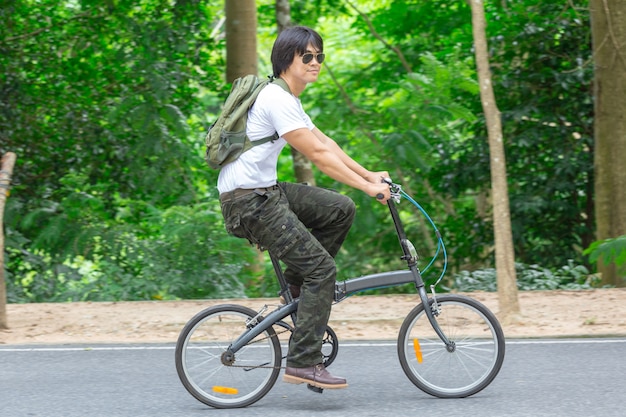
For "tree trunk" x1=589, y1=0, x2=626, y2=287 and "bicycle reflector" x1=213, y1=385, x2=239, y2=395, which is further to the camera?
"tree trunk" x1=589, y1=0, x2=626, y2=287

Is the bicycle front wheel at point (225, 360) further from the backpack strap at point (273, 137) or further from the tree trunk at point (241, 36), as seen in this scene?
the tree trunk at point (241, 36)

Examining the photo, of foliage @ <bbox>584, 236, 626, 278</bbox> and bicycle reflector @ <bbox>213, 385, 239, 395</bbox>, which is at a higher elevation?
foliage @ <bbox>584, 236, 626, 278</bbox>

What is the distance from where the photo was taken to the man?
5410 millimetres

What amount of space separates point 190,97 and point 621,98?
6834mm

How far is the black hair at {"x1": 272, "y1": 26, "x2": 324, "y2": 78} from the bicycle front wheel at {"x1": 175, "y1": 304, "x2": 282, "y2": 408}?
1.52 metres

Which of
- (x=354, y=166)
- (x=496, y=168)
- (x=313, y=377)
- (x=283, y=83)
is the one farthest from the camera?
(x=496, y=168)

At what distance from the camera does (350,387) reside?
628 centimetres

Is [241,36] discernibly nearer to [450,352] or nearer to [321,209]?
[321,209]

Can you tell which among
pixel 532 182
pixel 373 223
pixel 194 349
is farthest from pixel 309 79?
pixel 532 182

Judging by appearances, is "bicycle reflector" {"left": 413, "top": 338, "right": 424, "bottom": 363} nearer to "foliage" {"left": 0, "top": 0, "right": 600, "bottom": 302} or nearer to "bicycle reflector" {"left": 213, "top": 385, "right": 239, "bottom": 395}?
"bicycle reflector" {"left": 213, "top": 385, "right": 239, "bottom": 395}

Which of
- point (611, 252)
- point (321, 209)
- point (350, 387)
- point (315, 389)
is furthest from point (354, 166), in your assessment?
point (611, 252)

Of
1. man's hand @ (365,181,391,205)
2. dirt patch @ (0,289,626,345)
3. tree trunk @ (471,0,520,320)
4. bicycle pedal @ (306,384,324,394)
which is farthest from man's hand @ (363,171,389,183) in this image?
tree trunk @ (471,0,520,320)

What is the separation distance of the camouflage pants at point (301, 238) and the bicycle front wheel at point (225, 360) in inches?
8.6

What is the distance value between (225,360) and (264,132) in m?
1.44
